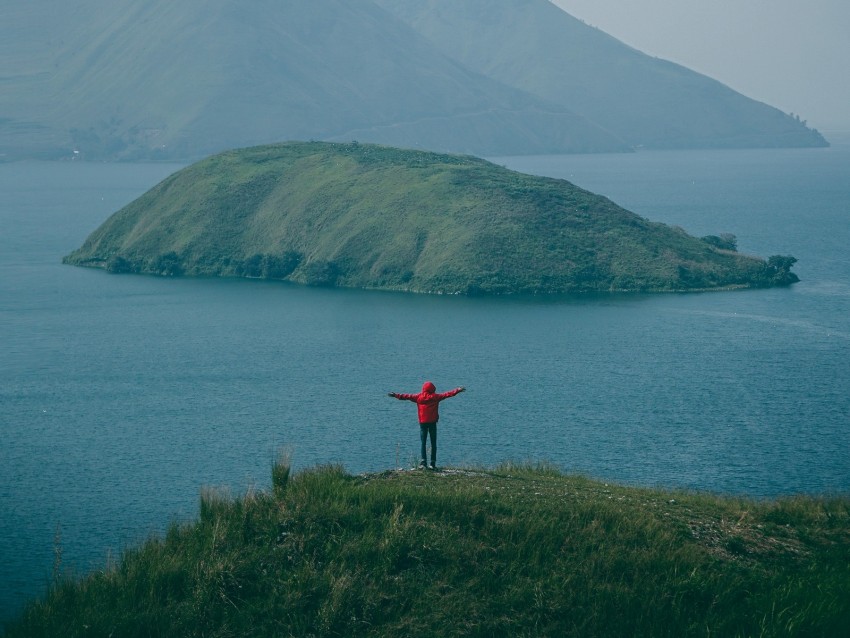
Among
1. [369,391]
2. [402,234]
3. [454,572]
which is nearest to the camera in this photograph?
[454,572]

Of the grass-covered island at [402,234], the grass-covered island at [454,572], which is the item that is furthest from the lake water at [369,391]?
the grass-covered island at [454,572]

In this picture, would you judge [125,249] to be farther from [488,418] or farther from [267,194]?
[488,418]

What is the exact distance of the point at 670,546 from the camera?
87.5 ft

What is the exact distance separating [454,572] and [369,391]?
41038mm

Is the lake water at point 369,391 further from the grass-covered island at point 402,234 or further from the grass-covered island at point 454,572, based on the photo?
the grass-covered island at point 454,572

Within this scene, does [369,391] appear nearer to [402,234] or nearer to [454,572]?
[454,572]

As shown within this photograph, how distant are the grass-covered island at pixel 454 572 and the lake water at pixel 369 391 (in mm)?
8613

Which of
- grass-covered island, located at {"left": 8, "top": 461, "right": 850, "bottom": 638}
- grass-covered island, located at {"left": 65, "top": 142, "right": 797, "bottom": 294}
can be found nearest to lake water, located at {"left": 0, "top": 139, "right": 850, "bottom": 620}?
grass-covered island, located at {"left": 65, "top": 142, "right": 797, "bottom": 294}

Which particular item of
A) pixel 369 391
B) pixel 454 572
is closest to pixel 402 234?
pixel 369 391

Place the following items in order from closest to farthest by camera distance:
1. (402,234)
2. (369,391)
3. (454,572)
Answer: (454,572) < (369,391) < (402,234)

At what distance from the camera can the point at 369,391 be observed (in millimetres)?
66438

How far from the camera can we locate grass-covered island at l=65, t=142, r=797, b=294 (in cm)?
11581

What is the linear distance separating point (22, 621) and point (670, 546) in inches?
647

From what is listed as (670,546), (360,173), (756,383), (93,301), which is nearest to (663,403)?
(756,383)
